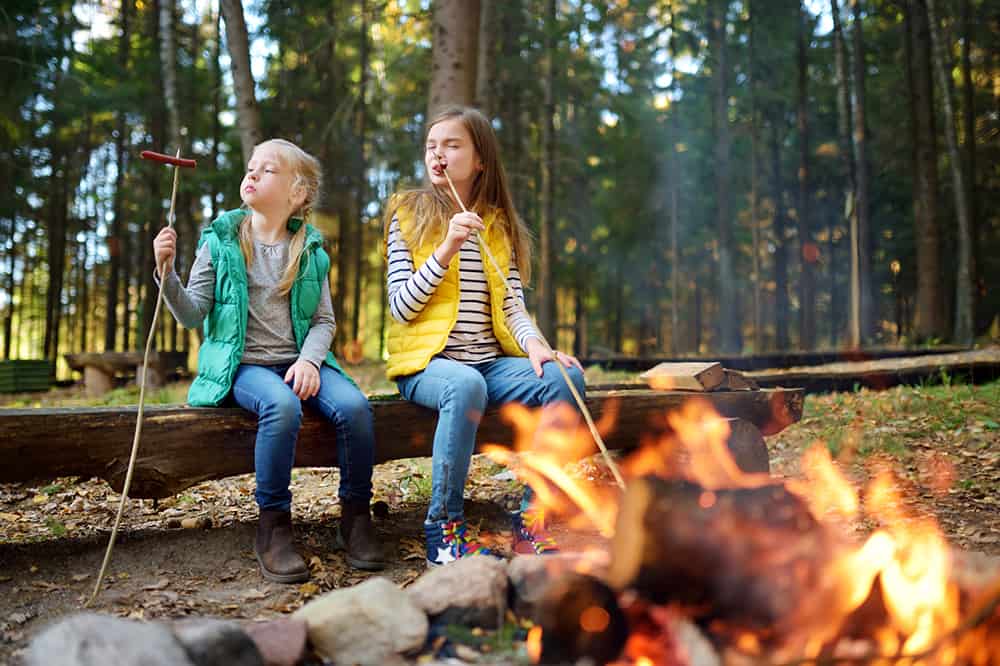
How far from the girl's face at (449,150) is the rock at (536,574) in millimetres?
2093

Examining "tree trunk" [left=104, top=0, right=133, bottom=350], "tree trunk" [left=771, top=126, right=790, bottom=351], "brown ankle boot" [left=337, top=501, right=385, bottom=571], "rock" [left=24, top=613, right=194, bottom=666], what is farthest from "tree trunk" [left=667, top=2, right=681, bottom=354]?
"rock" [left=24, top=613, right=194, bottom=666]

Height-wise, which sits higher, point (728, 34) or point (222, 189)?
point (728, 34)

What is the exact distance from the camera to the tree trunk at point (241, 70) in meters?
7.80

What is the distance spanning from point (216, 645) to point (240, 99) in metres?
7.09

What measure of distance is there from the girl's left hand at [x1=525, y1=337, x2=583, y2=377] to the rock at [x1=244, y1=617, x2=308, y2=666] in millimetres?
1661

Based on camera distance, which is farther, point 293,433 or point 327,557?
point 327,557

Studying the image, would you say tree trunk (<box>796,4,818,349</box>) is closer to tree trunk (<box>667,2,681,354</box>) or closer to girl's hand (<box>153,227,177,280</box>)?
tree trunk (<box>667,2,681,354</box>)

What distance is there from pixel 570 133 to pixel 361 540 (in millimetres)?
19407

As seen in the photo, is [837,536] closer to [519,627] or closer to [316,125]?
[519,627]

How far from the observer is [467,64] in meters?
6.88

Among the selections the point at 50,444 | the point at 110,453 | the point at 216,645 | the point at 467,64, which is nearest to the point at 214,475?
the point at 110,453

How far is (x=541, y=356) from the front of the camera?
11.4ft

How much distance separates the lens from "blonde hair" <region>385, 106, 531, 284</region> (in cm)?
371

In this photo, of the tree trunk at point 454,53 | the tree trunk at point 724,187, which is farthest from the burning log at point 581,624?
the tree trunk at point 724,187
